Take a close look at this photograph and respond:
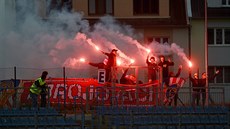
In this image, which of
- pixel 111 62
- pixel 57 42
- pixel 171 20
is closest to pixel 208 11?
pixel 171 20

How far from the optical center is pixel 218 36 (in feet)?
132

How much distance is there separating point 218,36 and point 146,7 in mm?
4781

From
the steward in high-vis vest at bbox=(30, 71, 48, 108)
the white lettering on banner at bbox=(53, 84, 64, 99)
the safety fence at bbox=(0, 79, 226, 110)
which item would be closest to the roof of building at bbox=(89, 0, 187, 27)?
the white lettering on banner at bbox=(53, 84, 64, 99)

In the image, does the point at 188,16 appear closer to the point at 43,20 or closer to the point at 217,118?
the point at 43,20

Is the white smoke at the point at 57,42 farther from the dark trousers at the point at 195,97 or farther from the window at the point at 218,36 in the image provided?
the dark trousers at the point at 195,97

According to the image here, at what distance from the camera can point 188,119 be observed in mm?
23188

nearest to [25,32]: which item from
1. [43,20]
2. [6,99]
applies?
[43,20]

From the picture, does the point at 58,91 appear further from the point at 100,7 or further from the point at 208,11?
the point at 208,11

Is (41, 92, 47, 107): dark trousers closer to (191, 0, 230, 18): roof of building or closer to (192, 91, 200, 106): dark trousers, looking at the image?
(192, 91, 200, 106): dark trousers

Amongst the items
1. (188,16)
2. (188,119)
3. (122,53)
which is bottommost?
(188,119)

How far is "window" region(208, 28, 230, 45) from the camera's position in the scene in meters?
40.1

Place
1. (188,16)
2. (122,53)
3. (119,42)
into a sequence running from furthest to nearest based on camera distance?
(188,16), (119,42), (122,53)

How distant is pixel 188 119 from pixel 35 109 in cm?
544

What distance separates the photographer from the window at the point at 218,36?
40.1m
